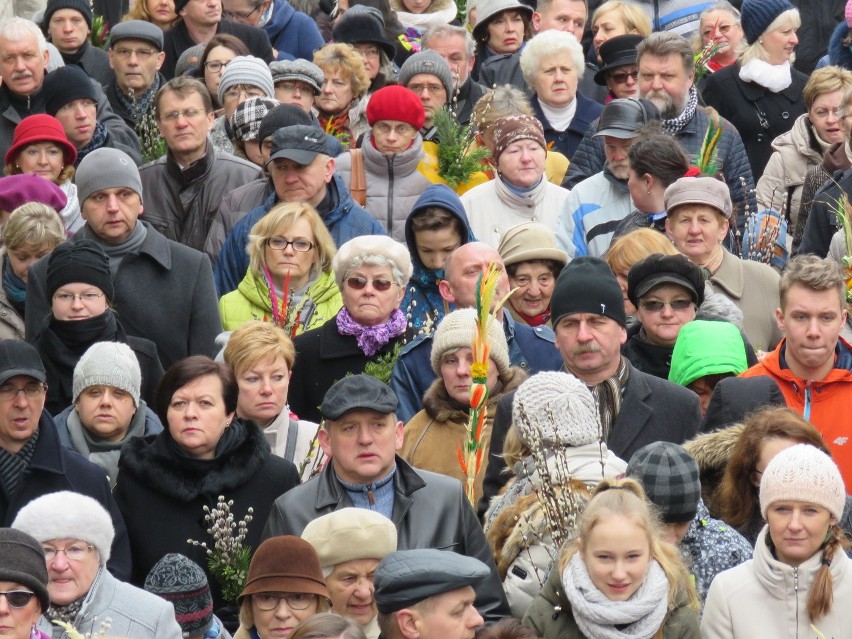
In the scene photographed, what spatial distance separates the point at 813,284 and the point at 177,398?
9.15 ft

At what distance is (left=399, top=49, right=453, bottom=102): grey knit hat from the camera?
42.9 ft

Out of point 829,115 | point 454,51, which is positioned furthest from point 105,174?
point 829,115

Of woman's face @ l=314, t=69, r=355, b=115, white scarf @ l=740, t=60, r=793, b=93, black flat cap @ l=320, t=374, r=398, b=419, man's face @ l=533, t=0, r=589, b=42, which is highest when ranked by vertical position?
man's face @ l=533, t=0, r=589, b=42

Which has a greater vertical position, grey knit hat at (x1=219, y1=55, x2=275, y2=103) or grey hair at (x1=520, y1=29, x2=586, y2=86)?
grey hair at (x1=520, y1=29, x2=586, y2=86)

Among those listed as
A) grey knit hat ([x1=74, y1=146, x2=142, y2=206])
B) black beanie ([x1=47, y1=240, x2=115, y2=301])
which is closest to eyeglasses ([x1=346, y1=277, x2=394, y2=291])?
black beanie ([x1=47, y1=240, x2=115, y2=301])

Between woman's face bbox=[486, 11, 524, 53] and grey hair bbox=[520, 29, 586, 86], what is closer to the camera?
grey hair bbox=[520, 29, 586, 86]

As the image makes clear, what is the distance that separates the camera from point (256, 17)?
50.0 feet

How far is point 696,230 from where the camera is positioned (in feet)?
33.8

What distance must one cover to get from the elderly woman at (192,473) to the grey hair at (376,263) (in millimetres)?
1321

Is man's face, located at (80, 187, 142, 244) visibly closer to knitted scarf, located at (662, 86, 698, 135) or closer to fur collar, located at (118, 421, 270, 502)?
fur collar, located at (118, 421, 270, 502)

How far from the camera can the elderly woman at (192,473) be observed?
28.1 ft

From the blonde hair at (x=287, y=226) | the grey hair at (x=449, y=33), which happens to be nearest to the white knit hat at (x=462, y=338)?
the blonde hair at (x=287, y=226)

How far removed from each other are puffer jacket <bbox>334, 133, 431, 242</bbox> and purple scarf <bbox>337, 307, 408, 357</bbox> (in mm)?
1968

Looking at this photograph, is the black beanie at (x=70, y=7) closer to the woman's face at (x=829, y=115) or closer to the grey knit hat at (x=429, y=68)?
the grey knit hat at (x=429, y=68)
